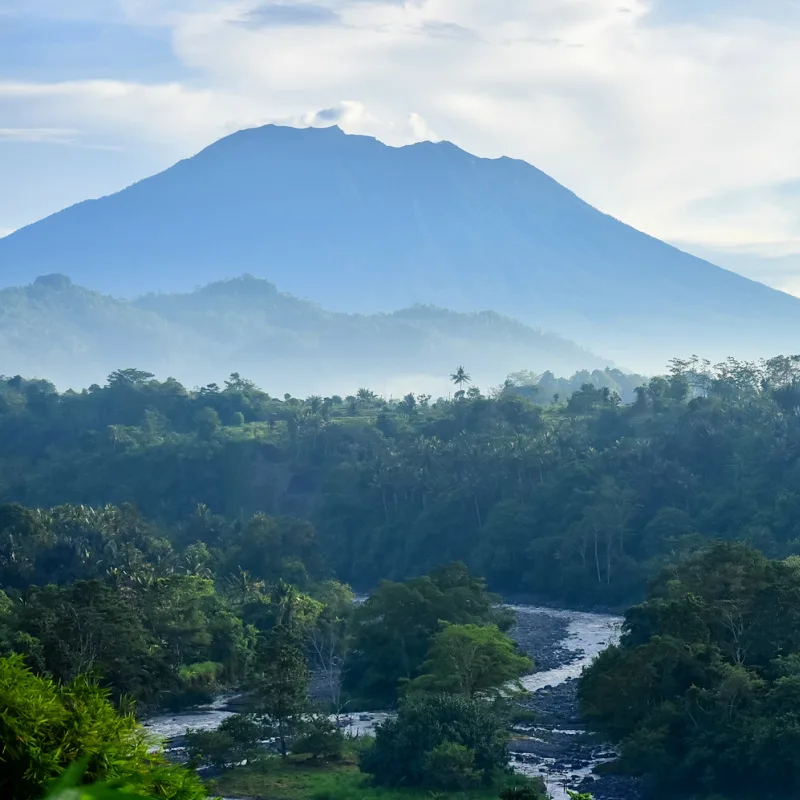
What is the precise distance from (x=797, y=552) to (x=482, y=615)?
13720 millimetres

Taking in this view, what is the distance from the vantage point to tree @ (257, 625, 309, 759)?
2930 cm

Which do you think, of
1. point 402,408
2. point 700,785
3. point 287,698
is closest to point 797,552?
point 700,785

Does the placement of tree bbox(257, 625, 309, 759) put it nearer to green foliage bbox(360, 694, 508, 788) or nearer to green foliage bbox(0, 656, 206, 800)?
green foliage bbox(360, 694, 508, 788)

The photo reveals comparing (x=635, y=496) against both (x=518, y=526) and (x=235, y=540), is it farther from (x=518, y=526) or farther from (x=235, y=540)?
(x=235, y=540)

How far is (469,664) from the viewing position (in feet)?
102

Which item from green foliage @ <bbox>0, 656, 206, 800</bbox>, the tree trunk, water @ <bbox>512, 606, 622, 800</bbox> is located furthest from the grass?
the tree trunk

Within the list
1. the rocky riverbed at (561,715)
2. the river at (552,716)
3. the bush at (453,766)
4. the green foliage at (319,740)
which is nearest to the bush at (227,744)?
the river at (552,716)

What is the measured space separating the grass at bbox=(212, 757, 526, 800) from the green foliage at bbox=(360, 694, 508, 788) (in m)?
0.40

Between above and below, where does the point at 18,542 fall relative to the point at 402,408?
below

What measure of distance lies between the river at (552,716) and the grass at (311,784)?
1.92 metres

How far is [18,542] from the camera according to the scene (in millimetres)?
48812

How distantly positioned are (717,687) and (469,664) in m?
6.76

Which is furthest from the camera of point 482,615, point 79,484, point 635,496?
point 79,484

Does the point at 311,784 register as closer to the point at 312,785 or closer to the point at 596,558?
the point at 312,785
